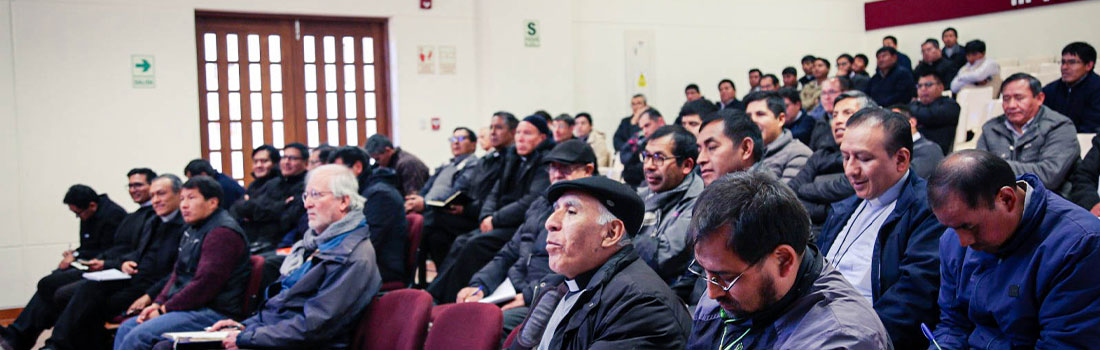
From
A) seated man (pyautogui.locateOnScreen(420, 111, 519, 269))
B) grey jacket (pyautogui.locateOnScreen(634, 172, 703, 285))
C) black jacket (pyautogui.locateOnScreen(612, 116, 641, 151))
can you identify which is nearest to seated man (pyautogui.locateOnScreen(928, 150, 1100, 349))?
grey jacket (pyautogui.locateOnScreen(634, 172, 703, 285))

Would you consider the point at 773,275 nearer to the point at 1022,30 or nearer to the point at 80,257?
the point at 80,257

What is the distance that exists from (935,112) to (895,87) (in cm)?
312

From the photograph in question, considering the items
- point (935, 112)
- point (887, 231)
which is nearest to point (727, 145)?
point (887, 231)

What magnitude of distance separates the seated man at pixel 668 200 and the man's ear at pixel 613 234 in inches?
26.9

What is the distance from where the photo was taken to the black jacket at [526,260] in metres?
3.86

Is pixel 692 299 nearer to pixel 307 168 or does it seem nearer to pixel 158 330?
pixel 158 330

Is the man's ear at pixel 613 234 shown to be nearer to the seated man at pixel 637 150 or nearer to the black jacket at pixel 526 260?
the black jacket at pixel 526 260

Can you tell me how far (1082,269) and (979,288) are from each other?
0.83 feet

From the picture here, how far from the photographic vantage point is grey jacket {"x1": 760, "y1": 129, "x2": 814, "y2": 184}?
13.0ft

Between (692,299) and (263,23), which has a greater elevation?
(263,23)

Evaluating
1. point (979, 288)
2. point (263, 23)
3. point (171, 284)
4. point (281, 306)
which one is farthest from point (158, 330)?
point (263, 23)

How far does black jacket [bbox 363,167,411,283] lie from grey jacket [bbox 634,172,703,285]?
1.71 m

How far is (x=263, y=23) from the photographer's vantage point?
27.7ft

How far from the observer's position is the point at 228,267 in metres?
4.10
